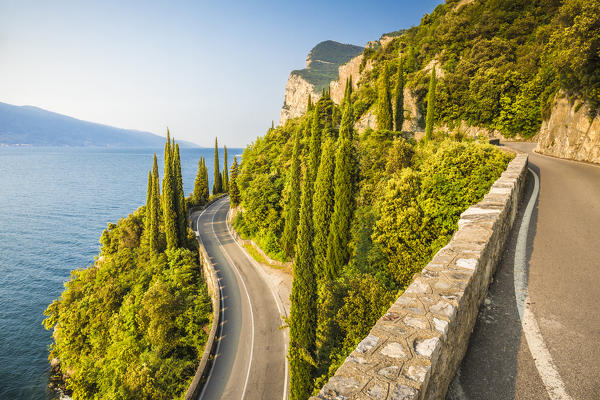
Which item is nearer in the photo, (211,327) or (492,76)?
(211,327)

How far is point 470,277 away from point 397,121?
3394 cm

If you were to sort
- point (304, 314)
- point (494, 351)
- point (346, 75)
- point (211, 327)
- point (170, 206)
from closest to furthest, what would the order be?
point (494, 351) → point (304, 314) → point (211, 327) → point (170, 206) → point (346, 75)

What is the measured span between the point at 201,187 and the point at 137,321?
33.9 m

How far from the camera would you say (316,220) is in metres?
22.7

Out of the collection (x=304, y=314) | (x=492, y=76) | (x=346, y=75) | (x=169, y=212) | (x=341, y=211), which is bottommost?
(x=304, y=314)

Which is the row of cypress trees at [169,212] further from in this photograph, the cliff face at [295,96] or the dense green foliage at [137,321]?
the cliff face at [295,96]

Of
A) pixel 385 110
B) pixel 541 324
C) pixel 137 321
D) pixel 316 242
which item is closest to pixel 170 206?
pixel 137 321

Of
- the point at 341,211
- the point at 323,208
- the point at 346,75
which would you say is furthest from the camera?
the point at 346,75

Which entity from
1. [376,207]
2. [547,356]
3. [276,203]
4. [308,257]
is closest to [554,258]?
[547,356]

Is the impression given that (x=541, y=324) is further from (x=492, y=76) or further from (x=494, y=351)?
(x=492, y=76)

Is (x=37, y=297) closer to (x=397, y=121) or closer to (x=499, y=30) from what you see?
(x=397, y=121)

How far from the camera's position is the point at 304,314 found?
1717cm

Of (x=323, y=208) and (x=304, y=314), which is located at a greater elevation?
(x=323, y=208)

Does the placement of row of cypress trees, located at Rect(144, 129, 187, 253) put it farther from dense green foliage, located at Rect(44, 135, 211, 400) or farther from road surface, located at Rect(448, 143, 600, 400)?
road surface, located at Rect(448, 143, 600, 400)
